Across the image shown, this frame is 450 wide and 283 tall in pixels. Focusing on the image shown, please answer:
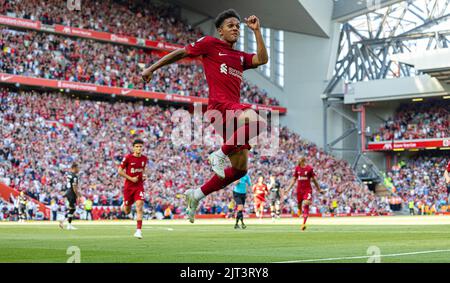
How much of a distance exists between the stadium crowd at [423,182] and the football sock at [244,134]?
5356 centimetres

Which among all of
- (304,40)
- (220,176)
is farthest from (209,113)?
(304,40)

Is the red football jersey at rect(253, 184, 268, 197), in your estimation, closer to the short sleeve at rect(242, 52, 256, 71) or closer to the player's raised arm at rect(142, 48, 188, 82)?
the short sleeve at rect(242, 52, 256, 71)

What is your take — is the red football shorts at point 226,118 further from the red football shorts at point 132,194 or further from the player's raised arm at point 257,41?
the red football shorts at point 132,194

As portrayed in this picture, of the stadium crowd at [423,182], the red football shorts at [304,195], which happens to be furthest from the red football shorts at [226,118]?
the stadium crowd at [423,182]

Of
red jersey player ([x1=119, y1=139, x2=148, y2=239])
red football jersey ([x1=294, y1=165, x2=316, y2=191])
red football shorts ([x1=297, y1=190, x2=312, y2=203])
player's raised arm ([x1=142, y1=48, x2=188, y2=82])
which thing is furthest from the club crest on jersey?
red football jersey ([x1=294, y1=165, x2=316, y2=191])

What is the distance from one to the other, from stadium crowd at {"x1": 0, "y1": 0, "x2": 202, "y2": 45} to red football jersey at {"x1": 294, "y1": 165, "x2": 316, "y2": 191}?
34688 millimetres

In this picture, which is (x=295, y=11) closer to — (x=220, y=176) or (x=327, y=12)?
(x=327, y=12)

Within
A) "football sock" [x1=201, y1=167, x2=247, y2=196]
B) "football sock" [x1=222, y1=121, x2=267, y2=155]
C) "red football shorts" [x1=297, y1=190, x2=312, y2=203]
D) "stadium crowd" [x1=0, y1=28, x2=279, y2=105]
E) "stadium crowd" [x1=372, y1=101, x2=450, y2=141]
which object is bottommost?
"red football shorts" [x1=297, y1=190, x2=312, y2=203]

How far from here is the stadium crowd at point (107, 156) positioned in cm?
4548

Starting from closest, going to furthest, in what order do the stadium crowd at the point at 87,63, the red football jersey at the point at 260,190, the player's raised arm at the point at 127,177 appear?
the player's raised arm at the point at 127,177 → the red football jersey at the point at 260,190 → the stadium crowd at the point at 87,63

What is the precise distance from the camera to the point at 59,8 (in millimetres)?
57344

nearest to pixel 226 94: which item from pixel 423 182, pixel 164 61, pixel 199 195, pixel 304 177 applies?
pixel 164 61

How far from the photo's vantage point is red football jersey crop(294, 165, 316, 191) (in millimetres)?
24625

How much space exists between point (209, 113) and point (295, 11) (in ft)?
176
